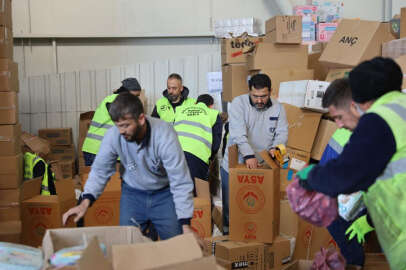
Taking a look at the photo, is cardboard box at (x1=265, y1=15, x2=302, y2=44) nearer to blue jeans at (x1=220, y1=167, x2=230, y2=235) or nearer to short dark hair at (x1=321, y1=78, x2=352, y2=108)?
blue jeans at (x1=220, y1=167, x2=230, y2=235)

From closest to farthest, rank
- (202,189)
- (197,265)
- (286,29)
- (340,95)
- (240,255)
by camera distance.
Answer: (197,265) → (340,95) → (240,255) → (202,189) → (286,29)

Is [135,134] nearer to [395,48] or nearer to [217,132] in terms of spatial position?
[217,132]

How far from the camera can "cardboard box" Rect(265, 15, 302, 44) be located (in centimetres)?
475

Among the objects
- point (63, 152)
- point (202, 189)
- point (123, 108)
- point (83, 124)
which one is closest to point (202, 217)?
point (202, 189)

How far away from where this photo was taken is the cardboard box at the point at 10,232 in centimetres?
346

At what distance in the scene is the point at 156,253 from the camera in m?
1.70

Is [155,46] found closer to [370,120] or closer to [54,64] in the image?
[54,64]

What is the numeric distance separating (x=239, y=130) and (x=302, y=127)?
1383 millimetres

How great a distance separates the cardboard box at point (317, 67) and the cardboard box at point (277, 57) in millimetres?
170

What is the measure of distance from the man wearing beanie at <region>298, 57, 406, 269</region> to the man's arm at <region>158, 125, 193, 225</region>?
29.6 inches

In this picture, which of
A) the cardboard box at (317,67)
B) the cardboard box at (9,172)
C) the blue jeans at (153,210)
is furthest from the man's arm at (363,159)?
the cardboard box at (317,67)

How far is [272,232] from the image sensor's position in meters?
3.07

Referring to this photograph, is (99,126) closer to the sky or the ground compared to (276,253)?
closer to the sky

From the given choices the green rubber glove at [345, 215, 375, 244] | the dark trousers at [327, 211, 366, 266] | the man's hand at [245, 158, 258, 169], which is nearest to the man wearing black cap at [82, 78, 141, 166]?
the man's hand at [245, 158, 258, 169]
